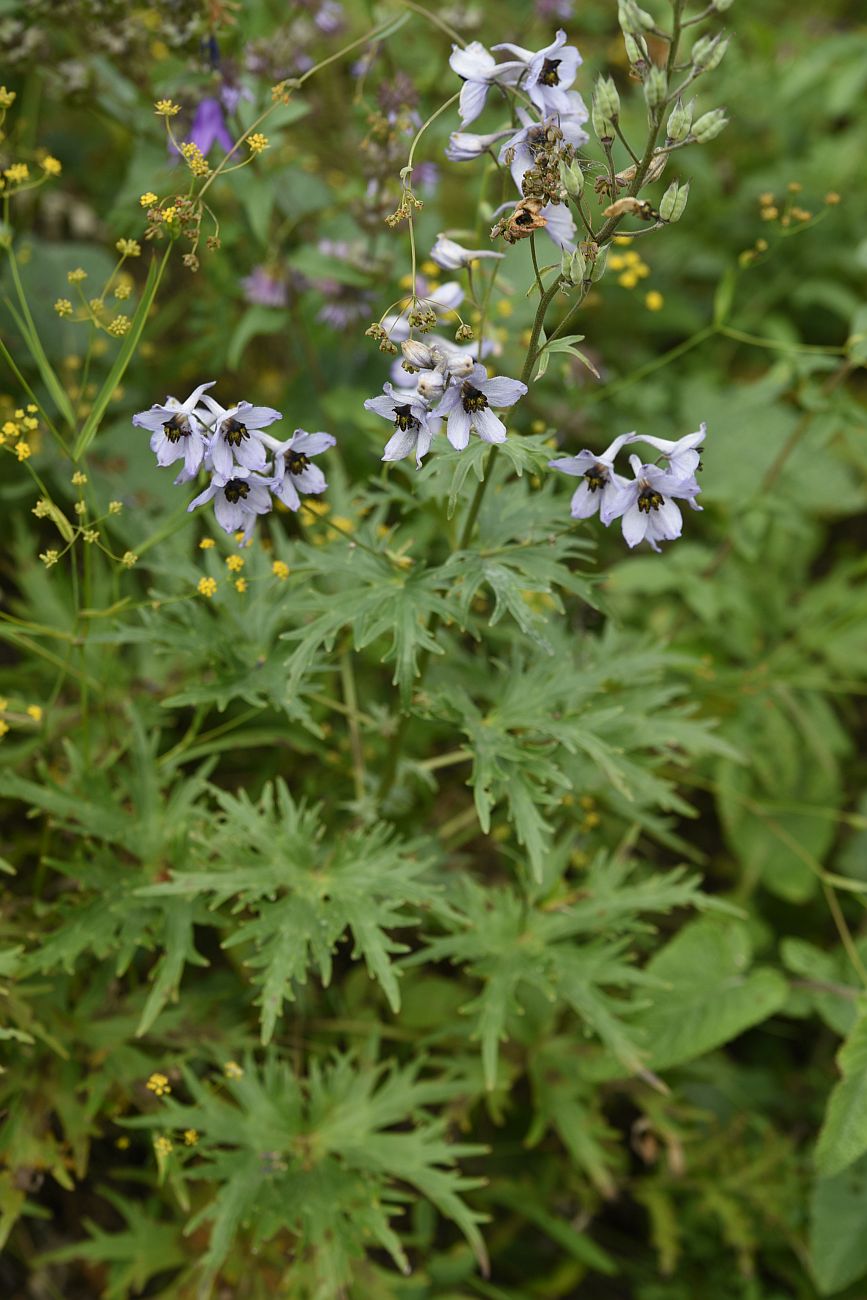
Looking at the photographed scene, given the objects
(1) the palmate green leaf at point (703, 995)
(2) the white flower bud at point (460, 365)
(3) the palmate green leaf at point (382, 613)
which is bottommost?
(1) the palmate green leaf at point (703, 995)

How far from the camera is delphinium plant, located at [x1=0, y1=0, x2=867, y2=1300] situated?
162cm

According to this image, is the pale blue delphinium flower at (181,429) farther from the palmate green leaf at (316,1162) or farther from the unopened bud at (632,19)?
the palmate green leaf at (316,1162)

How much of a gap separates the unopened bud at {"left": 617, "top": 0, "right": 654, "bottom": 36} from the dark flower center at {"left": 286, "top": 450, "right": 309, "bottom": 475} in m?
0.71

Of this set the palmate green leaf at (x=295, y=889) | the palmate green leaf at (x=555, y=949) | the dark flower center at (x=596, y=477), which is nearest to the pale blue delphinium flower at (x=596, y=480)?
the dark flower center at (x=596, y=477)

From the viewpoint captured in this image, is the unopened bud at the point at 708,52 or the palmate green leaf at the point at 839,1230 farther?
the palmate green leaf at the point at 839,1230

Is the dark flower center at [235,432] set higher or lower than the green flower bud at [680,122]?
lower

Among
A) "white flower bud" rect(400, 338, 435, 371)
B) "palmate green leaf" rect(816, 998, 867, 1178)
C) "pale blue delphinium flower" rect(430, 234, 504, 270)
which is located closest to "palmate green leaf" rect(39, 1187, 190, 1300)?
"palmate green leaf" rect(816, 998, 867, 1178)

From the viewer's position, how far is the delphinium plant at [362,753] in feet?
5.32

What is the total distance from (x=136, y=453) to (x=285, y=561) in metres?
0.91

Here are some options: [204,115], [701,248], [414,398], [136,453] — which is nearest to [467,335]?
[414,398]

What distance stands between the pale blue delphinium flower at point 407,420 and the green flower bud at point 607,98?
426 mm

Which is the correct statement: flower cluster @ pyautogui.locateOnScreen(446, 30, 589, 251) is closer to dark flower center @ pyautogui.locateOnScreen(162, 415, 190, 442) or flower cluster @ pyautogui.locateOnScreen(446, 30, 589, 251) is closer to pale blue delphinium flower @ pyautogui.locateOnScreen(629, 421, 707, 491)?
pale blue delphinium flower @ pyautogui.locateOnScreen(629, 421, 707, 491)

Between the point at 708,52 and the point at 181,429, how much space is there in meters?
0.84

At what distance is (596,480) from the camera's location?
1.59 metres
